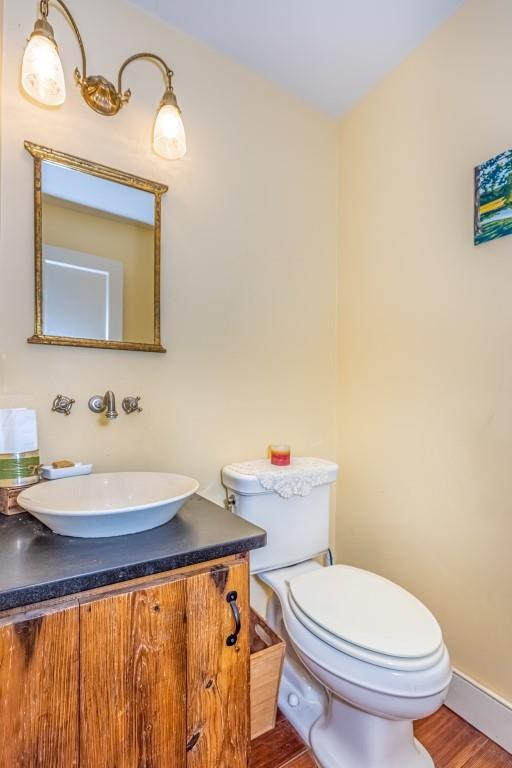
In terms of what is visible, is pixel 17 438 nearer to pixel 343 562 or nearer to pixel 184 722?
pixel 184 722

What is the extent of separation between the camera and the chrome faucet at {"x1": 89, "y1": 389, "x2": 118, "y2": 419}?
113cm

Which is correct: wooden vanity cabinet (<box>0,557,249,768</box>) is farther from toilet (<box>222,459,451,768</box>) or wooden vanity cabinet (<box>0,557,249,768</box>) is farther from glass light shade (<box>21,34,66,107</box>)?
glass light shade (<box>21,34,66,107</box>)

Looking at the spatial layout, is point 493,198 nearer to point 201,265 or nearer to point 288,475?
point 201,265

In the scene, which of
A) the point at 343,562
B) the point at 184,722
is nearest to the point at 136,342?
the point at 184,722

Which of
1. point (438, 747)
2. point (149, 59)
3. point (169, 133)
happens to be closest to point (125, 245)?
point (169, 133)

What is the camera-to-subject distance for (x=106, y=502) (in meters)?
0.99

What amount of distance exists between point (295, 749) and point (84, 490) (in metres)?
1.04

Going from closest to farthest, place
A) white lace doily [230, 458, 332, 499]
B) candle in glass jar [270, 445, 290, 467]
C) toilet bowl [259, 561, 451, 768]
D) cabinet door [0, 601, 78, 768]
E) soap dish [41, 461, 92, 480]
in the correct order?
1. cabinet door [0, 601, 78, 768]
2. toilet bowl [259, 561, 451, 768]
3. soap dish [41, 461, 92, 480]
4. white lace doily [230, 458, 332, 499]
5. candle in glass jar [270, 445, 290, 467]

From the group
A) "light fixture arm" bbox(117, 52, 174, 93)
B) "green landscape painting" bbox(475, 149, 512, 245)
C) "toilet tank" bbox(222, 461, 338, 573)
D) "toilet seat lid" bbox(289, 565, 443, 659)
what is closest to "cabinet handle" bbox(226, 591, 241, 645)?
"toilet seat lid" bbox(289, 565, 443, 659)

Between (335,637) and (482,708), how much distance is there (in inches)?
26.7

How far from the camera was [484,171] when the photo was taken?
4.03 ft

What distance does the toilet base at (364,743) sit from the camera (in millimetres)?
1049

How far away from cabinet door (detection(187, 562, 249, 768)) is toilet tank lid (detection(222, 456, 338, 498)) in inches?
20.3

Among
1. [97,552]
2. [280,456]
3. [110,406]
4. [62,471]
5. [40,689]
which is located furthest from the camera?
[280,456]
